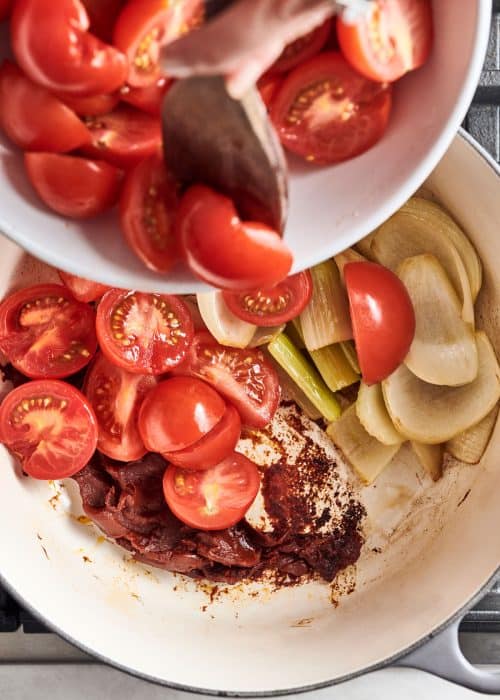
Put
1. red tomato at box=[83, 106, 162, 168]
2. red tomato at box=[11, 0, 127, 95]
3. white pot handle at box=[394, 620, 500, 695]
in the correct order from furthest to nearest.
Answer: white pot handle at box=[394, 620, 500, 695]
red tomato at box=[83, 106, 162, 168]
red tomato at box=[11, 0, 127, 95]

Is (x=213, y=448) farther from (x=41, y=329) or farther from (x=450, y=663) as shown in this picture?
(x=450, y=663)

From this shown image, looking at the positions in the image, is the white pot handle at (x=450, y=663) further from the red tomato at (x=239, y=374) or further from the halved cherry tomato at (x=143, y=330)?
the halved cherry tomato at (x=143, y=330)

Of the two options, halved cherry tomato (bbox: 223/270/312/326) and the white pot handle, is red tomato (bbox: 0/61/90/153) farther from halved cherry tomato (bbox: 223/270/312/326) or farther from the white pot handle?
the white pot handle

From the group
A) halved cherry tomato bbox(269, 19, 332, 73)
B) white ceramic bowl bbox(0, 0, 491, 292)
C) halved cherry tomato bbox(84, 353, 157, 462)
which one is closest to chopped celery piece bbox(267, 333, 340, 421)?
halved cherry tomato bbox(84, 353, 157, 462)

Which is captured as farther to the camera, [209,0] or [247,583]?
[247,583]

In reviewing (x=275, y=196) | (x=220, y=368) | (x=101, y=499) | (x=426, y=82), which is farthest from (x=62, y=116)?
(x=101, y=499)

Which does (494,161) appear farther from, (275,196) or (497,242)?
(275,196)
